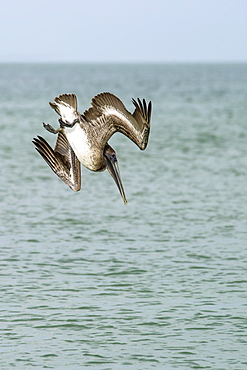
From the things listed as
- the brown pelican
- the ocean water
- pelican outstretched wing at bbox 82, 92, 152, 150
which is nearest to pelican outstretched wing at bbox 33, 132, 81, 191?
the brown pelican

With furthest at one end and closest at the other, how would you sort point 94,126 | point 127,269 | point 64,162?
point 127,269, point 64,162, point 94,126

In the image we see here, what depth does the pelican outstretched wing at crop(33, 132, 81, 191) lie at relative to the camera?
11.9 m

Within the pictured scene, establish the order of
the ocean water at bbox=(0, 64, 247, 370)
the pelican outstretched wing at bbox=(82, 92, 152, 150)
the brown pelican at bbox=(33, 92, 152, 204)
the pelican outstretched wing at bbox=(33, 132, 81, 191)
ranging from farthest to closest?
1. the ocean water at bbox=(0, 64, 247, 370)
2. the pelican outstretched wing at bbox=(33, 132, 81, 191)
3. the pelican outstretched wing at bbox=(82, 92, 152, 150)
4. the brown pelican at bbox=(33, 92, 152, 204)

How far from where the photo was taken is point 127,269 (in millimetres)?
18500

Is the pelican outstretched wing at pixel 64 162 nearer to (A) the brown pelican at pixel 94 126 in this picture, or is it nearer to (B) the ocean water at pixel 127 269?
(A) the brown pelican at pixel 94 126

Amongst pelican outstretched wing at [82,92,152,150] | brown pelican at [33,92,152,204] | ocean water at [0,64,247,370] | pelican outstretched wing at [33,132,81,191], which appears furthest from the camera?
ocean water at [0,64,247,370]

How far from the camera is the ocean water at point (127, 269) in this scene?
1404 centimetres

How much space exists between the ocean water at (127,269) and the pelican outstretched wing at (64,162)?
103 inches

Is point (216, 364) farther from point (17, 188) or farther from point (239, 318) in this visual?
point (17, 188)

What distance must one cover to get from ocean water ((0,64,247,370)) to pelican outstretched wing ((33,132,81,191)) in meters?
2.62

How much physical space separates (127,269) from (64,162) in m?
6.72

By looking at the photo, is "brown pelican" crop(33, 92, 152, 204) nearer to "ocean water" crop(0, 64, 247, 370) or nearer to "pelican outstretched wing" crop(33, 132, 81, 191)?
"pelican outstretched wing" crop(33, 132, 81, 191)

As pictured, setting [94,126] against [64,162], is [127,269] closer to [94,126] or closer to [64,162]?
[64,162]

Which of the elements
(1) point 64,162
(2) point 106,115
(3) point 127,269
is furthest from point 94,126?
(3) point 127,269
